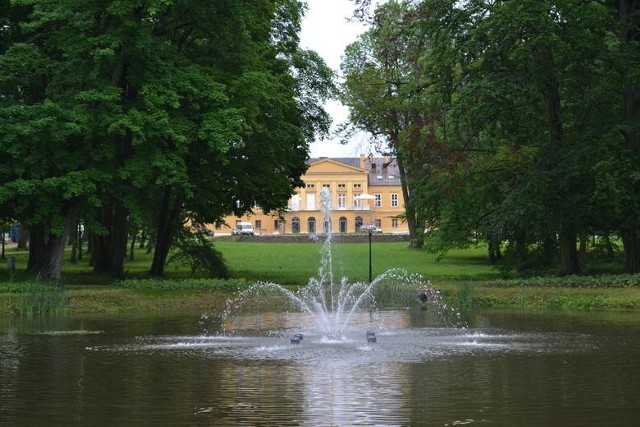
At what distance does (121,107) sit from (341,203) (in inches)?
3797

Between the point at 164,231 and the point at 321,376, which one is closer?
the point at 321,376

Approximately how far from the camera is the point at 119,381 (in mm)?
13008

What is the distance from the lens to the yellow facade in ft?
403

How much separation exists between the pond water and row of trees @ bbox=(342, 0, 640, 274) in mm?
10302

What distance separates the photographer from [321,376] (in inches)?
529

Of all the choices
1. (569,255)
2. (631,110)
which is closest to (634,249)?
(569,255)

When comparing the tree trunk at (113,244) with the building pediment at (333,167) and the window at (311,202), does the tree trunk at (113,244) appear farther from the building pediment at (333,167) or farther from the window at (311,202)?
the building pediment at (333,167)

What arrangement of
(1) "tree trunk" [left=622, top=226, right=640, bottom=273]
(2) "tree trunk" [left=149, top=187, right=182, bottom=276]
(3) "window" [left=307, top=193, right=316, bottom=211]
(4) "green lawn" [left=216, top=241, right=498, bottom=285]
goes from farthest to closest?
1. (3) "window" [left=307, top=193, right=316, bottom=211]
2. (4) "green lawn" [left=216, top=241, right=498, bottom=285]
3. (2) "tree trunk" [left=149, top=187, right=182, bottom=276]
4. (1) "tree trunk" [left=622, top=226, right=640, bottom=273]

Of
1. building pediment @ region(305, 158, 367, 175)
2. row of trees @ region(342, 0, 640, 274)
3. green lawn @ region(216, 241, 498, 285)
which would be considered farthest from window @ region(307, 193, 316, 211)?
row of trees @ region(342, 0, 640, 274)

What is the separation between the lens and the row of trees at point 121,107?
27688 mm

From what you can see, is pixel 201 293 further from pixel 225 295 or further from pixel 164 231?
pixel 164 231

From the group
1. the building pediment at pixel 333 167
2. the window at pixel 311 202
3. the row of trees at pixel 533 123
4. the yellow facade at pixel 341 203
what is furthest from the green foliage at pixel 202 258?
the building pediment at pixel 333 167

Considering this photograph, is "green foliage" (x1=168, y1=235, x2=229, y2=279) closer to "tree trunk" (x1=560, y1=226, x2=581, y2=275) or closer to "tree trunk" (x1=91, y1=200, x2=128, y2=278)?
"tree trunk" (x1=91, y1=200, x2=128, y2=278)

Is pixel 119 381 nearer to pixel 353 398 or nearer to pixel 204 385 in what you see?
pixel 204 385
